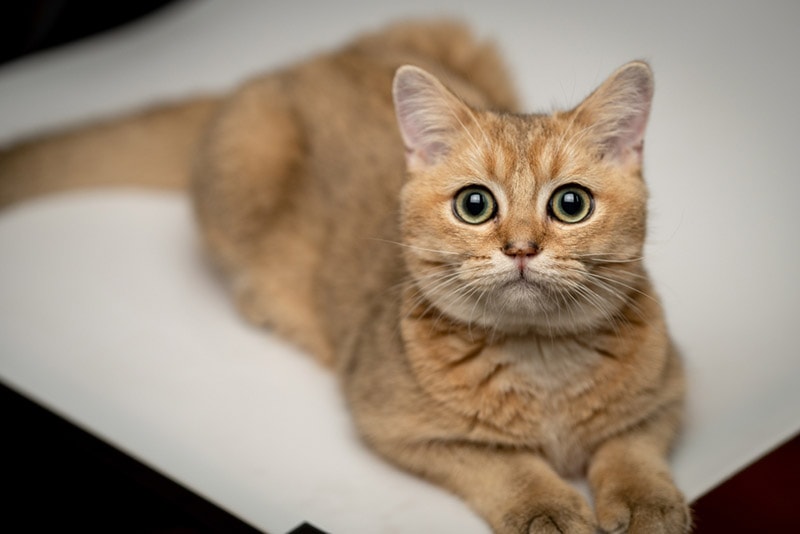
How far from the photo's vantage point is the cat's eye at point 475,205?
6.04 ft

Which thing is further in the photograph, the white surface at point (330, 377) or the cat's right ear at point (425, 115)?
the white surface at point (330, 377)

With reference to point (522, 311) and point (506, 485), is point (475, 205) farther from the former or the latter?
point (506, 485)

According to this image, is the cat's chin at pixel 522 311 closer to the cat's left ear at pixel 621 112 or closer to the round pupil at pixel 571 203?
the round pupil at pixel 571 203

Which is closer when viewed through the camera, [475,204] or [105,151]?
[475,204]

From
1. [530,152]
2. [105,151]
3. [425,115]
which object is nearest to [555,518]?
[530,152]

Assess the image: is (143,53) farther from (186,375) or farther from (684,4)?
(684,4)

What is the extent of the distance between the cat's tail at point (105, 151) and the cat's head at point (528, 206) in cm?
147

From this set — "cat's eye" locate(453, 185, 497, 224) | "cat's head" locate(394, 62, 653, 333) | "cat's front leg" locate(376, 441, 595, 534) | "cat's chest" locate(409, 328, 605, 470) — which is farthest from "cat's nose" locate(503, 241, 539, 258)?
"cat's front leg" locate(376, 441, 595, 534)

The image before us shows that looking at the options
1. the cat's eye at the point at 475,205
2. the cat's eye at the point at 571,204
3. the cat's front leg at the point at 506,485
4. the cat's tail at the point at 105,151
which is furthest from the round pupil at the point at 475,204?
the cat's tail at the point at 105,151

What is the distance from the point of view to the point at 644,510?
1853 millimetres

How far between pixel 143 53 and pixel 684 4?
2.58 m

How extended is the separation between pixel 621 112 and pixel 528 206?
274mm

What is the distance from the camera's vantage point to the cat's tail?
3287 mm

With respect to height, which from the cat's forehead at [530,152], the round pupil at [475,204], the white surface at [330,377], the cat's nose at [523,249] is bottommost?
the white surface at [330,377]
